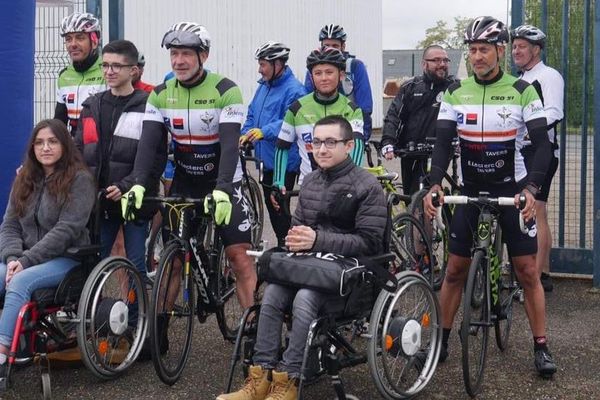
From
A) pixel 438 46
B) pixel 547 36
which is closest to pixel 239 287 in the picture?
pixel 438 46

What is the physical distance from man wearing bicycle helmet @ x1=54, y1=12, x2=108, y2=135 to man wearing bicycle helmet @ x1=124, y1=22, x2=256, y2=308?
37.6 inches

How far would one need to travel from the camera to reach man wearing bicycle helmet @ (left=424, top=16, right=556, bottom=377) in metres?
5.48

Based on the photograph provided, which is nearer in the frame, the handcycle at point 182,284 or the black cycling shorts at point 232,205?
the handcycle at point 182,284

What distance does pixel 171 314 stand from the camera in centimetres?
552

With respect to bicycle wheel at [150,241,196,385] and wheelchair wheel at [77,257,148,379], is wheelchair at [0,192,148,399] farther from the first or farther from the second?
bicycle wheel at [150,241,196,385]

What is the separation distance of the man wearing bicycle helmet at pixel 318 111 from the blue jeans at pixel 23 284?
6.30 feet

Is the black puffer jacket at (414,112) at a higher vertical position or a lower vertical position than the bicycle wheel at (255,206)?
higher

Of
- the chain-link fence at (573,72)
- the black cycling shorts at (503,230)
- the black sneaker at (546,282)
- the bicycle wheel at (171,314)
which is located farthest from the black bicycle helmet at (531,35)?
the bicycle wheel at (171,314)

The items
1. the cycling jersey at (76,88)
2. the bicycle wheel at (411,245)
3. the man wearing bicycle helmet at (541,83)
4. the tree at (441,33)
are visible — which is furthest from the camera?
the tree at (441,33)

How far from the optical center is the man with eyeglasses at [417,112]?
8062 millimetres

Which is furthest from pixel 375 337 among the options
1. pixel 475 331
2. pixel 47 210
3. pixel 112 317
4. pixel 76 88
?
pixel 76 88

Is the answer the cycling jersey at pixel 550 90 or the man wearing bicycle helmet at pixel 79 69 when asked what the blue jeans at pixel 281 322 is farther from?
the cycling jersey at pixel 550 90

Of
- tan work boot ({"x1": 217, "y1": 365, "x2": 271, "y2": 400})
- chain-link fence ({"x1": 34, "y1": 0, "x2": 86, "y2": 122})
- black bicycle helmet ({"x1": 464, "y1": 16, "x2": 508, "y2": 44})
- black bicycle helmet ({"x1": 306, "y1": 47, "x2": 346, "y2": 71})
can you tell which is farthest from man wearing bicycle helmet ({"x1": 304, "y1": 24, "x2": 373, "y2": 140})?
tan work boot ({"x1": 217, "y1": 365, "x2": 271, "y2": 400})

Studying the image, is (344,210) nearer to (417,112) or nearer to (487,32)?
(487,32)
